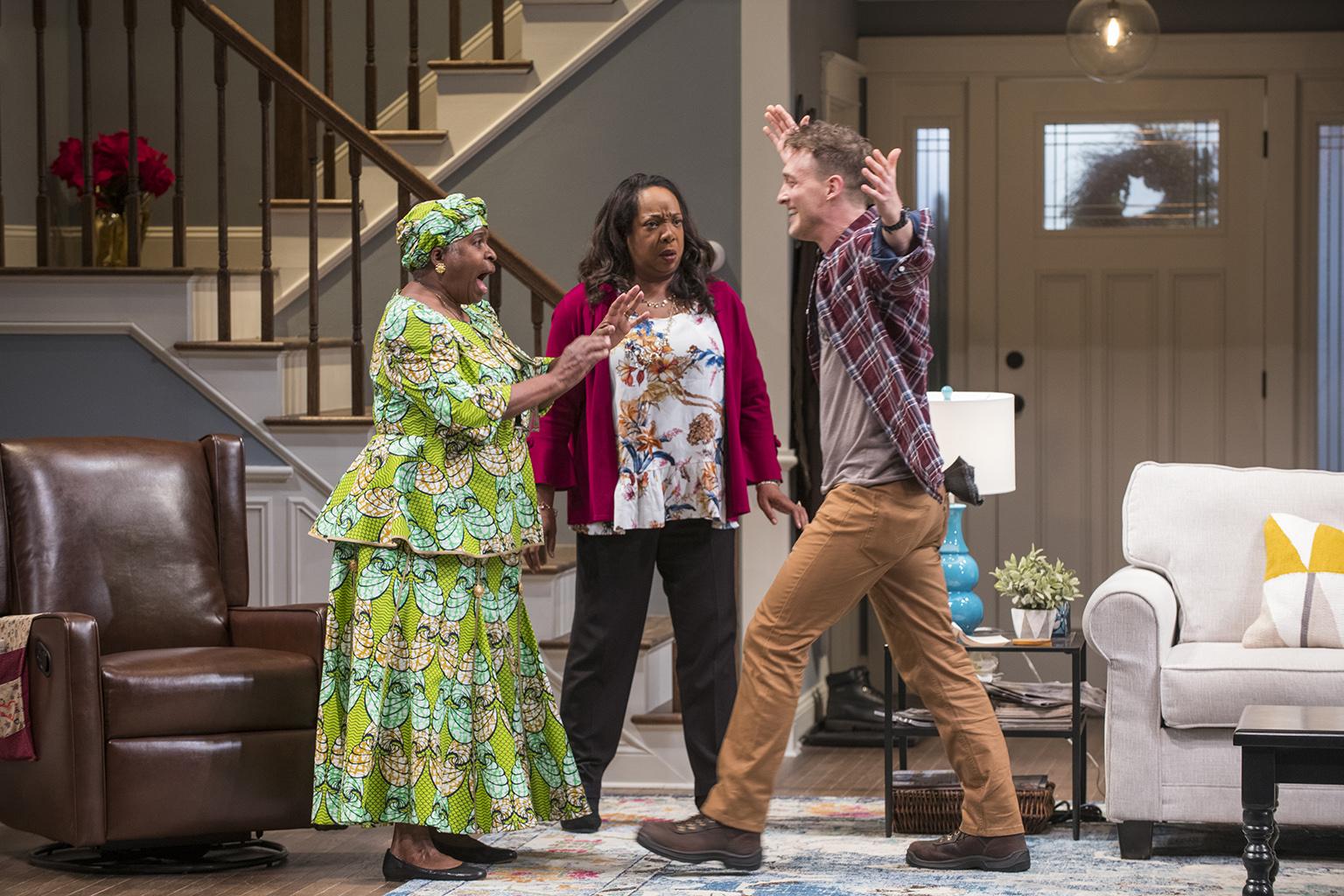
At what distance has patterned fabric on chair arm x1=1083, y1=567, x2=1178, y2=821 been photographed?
154 inches

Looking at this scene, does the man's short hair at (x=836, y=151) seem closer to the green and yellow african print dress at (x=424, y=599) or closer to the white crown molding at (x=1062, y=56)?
the green and yellow african print dress at (x=424, y=599)

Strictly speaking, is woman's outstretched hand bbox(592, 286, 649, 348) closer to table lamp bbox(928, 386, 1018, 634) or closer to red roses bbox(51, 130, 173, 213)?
table lamp bbox(928, 386, 1018, 634)

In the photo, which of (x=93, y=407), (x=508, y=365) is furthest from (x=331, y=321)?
(x=508, y=365)

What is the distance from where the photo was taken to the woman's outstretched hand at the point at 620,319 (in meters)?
3.74

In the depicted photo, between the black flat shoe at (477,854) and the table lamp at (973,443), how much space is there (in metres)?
1.25

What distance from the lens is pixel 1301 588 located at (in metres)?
4.09

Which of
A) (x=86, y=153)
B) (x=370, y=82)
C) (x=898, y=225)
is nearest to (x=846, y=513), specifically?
(x=898, y=225)

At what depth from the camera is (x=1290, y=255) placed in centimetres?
654

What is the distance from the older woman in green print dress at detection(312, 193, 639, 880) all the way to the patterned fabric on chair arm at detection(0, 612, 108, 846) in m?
0.47

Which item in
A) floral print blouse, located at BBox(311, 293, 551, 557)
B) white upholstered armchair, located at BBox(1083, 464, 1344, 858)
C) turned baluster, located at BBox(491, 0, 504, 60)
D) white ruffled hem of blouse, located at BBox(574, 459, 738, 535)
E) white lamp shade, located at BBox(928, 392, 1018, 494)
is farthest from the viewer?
turned baluster, located at BBox(491, 0, 504, 60)

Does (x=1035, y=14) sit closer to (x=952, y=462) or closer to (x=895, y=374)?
(x=952, y=462)

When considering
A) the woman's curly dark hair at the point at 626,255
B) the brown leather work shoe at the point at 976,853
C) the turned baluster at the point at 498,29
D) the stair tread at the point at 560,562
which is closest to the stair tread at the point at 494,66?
the turned baluster at the point at 498,29

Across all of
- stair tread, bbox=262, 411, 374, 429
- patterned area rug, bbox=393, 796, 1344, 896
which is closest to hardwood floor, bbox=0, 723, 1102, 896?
patterned area rug, bbox=393, 796, 1344, 896

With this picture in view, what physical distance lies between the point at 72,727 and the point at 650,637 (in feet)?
5.81
